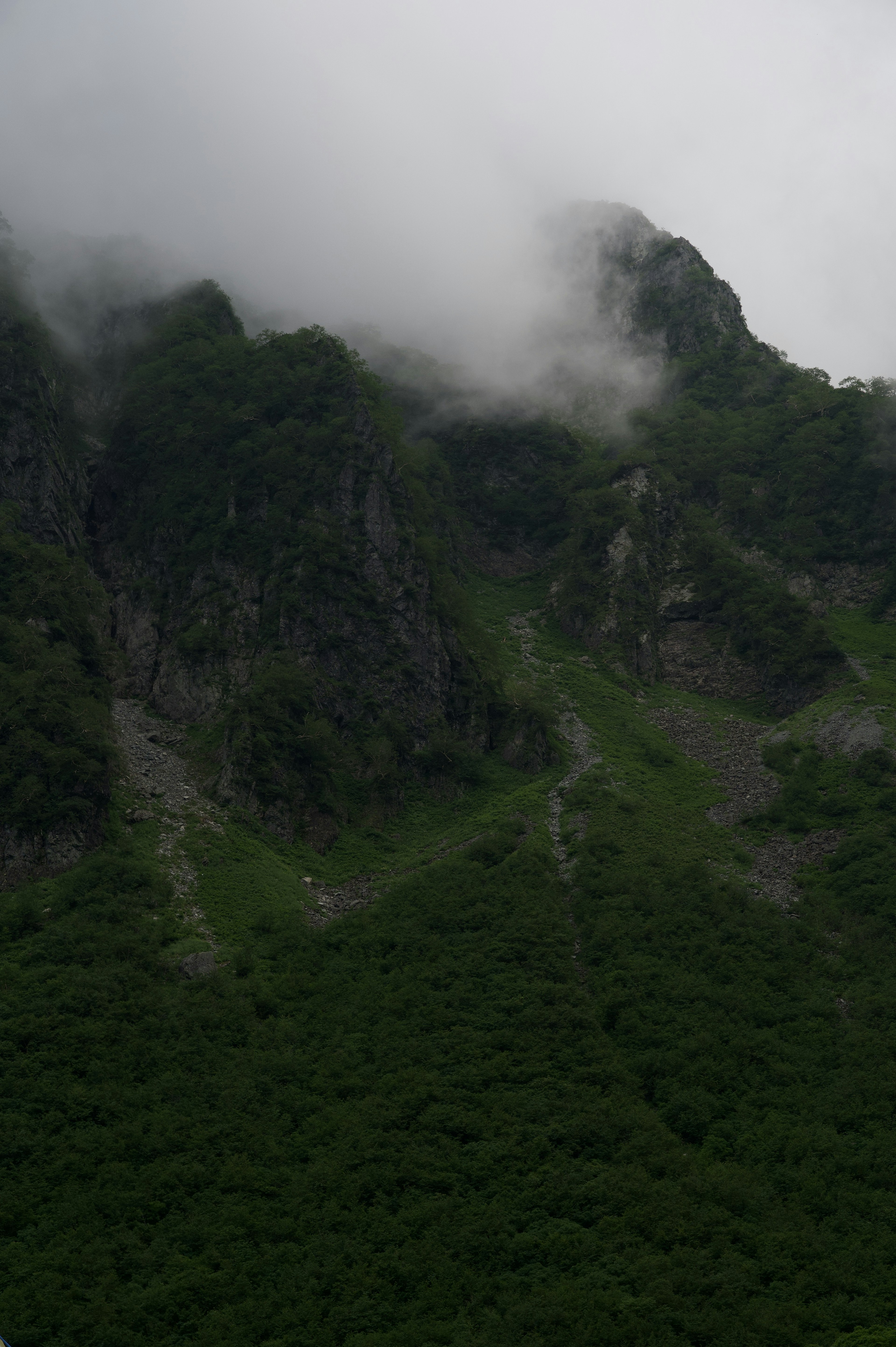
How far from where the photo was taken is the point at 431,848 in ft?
233

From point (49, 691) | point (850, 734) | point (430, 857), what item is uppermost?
point (850, 734)

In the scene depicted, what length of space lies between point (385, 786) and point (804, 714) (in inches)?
1560

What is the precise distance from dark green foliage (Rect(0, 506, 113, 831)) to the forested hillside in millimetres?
415

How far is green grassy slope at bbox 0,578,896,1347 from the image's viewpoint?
34.8 m

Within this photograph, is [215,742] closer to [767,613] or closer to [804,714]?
[804,714]

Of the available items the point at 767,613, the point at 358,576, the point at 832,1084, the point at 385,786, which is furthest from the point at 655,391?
the point at 832,1084

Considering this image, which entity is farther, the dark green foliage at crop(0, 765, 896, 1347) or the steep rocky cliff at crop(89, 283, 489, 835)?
the steep rocky cliff at crop(89, 283, 489, 835)

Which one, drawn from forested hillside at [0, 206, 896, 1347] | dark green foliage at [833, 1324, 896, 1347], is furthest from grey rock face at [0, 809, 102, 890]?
dark green foliage at [833, 1324, 896, 1347]

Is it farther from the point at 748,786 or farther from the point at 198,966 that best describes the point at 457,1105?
the point at 748,786

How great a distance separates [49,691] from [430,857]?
105ft

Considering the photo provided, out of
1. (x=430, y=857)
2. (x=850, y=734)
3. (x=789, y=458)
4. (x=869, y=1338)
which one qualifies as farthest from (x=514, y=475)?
(x=869, y=1338)

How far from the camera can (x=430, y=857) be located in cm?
6900

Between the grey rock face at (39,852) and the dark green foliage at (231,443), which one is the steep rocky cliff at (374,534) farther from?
the grey rock face at (39,852)

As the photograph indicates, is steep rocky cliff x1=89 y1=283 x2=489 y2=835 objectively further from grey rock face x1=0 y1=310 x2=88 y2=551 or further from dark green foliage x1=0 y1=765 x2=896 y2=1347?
dark green foliage x1=0 y1=765 x2=896 y2=1347
